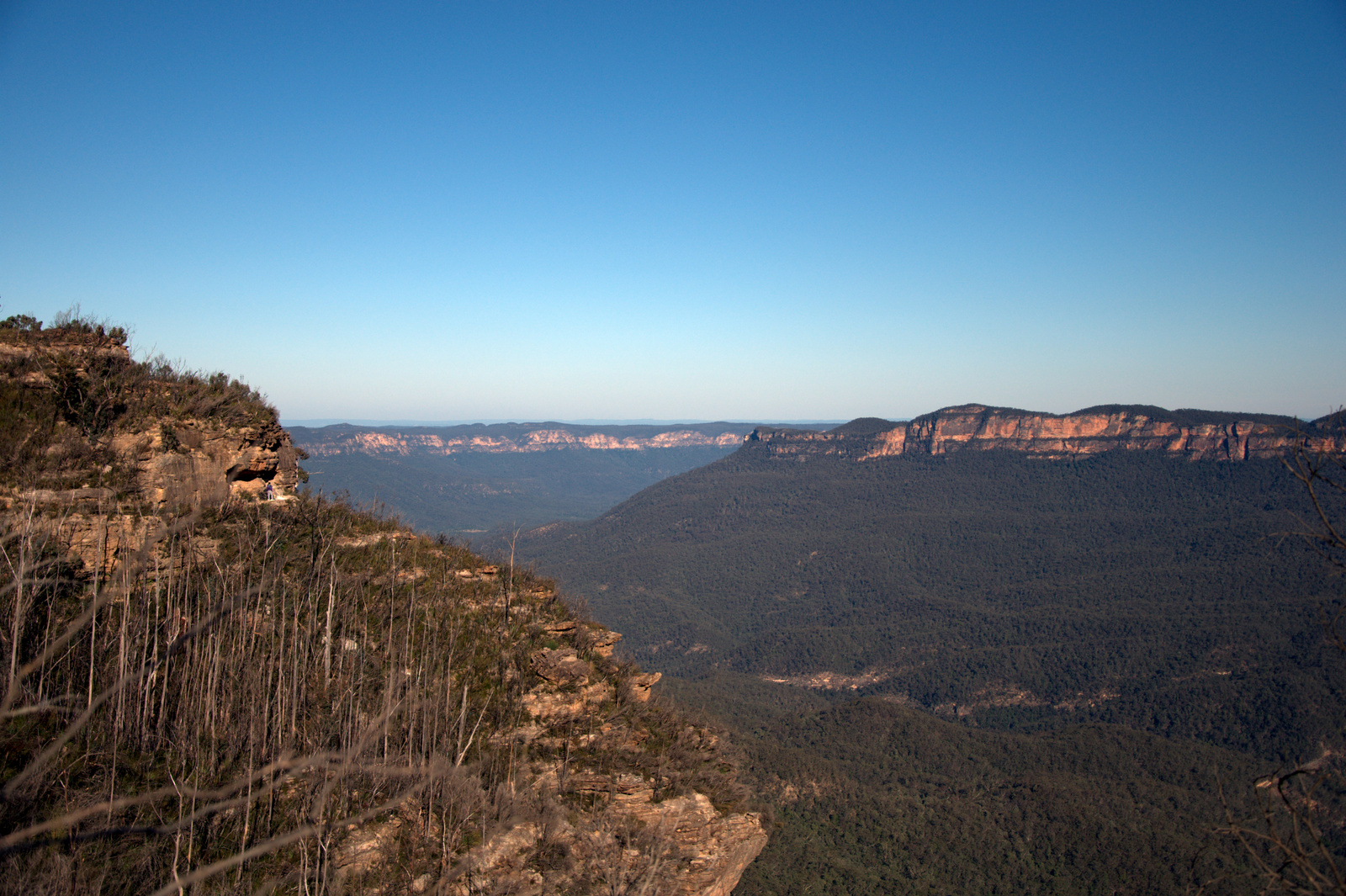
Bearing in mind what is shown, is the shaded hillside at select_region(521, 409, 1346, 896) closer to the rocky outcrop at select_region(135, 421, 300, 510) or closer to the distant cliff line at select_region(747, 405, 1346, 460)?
the distant cliff line at select_region(747, 405, 1346, 460)

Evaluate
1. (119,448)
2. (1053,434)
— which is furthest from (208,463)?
(1053,434)

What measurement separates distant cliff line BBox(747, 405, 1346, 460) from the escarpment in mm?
144453

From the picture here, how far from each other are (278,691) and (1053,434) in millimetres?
166054

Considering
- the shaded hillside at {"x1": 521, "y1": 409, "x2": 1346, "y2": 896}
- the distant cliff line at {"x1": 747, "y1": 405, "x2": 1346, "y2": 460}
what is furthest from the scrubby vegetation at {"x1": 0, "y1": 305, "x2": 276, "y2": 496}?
the distant cliff line at {"x1": 747, "y1": 405, "x2": 1346, "y2": 460}

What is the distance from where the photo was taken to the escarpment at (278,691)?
8.12 metres

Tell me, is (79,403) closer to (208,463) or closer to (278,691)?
(208,463)

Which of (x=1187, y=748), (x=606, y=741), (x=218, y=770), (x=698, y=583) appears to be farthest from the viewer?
(x=698, y=583)

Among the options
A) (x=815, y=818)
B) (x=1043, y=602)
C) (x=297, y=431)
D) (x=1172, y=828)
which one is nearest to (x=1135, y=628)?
(x=1043, y=602)

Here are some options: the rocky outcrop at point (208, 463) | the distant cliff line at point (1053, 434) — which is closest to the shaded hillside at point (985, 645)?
the distant cliff line at point (1053, 434)

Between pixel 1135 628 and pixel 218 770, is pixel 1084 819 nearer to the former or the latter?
pixel 218 770

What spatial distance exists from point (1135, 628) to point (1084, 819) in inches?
2012

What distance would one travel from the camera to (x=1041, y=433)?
150m

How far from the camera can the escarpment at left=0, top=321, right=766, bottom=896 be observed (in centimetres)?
812

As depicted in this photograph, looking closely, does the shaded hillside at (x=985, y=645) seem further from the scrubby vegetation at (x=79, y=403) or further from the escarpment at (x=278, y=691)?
the scrubby vegetation at (x=79, y=403)
